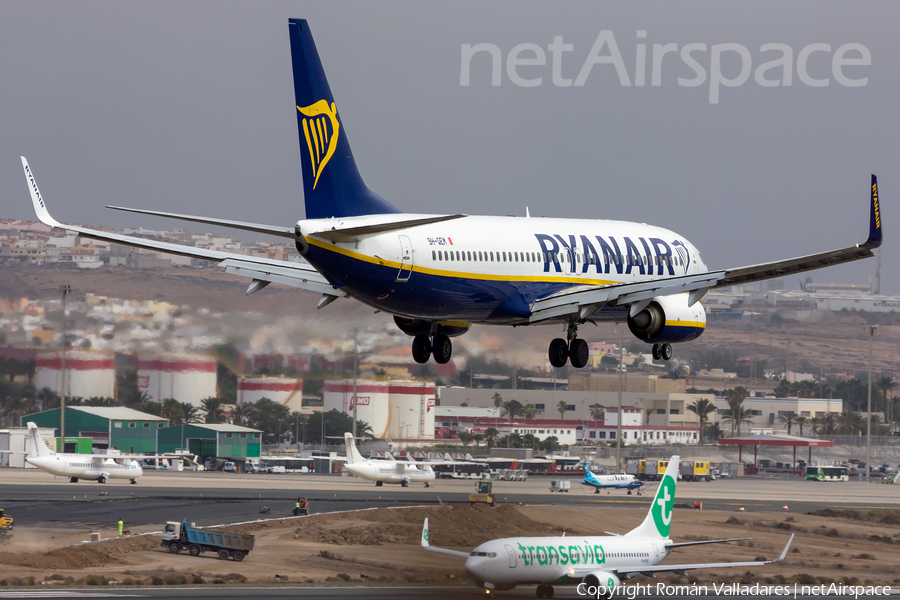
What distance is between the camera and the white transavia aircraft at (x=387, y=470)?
125 m

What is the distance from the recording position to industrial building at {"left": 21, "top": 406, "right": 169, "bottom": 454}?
13438 centimetres

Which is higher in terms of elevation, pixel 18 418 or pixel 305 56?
pixel 305 56

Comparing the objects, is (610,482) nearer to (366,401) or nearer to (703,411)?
(366,401)

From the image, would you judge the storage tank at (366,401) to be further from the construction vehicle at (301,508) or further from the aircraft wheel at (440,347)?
the aircraft wheel at (440,347)

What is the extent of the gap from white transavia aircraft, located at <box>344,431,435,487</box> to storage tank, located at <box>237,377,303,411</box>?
23.8 feet

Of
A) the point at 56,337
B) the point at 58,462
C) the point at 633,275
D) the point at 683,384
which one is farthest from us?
the point at 683,384

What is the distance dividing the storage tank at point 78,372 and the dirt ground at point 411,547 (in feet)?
88.4

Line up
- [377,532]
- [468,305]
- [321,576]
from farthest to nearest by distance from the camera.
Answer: [377,532], [321,576], [468,305]

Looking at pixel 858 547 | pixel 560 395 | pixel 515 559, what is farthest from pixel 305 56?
pixel 560 395

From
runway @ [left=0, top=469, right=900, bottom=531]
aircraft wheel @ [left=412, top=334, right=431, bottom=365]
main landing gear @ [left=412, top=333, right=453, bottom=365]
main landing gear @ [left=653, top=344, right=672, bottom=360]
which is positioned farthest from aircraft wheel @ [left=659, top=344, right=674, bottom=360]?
runway @ [left=0, top=469, right=900, bottom=531]

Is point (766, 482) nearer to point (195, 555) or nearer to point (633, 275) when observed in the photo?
point (195, 555)

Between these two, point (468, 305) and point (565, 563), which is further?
point (565, 563)

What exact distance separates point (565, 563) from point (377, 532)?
851 inches

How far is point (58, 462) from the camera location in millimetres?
123812
